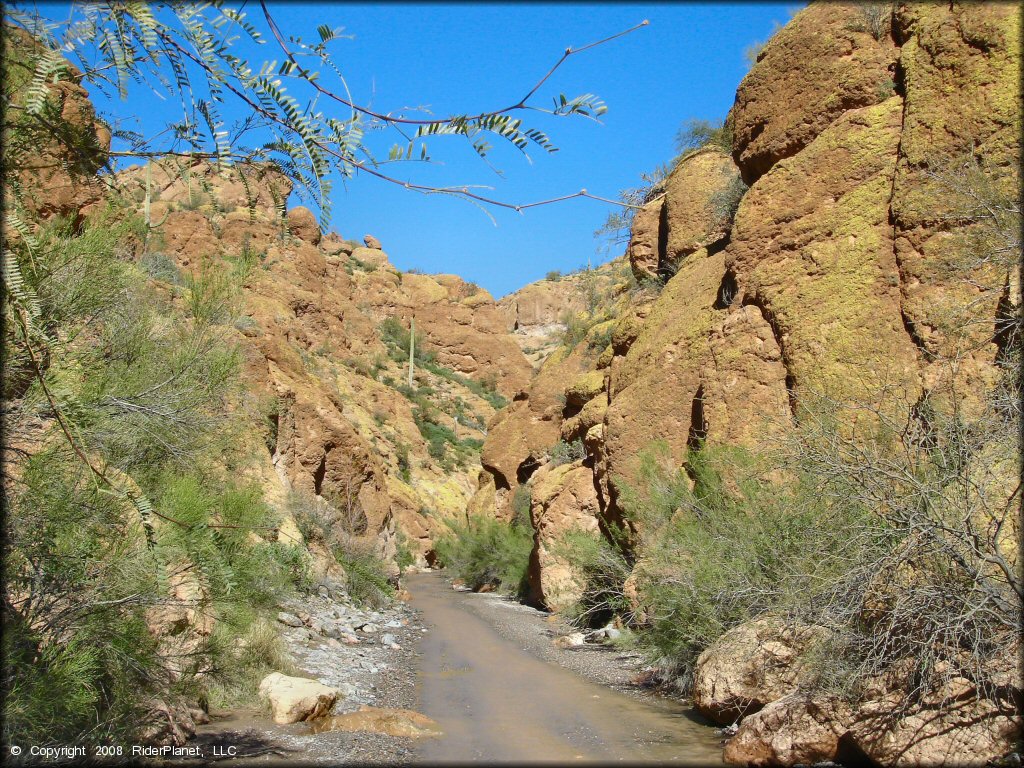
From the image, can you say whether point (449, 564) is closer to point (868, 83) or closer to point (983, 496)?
point (868, 83)

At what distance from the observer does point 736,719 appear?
7.01 m

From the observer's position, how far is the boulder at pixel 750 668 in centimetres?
674

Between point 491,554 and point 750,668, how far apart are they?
16331mm

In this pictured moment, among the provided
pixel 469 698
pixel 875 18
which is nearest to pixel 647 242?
pixel 875 18

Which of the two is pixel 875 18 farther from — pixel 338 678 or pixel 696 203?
pixel 338 678

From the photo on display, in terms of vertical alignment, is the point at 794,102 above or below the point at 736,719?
above

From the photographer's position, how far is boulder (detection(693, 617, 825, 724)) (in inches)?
265

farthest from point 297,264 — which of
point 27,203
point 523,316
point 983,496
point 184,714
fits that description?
point 523,316

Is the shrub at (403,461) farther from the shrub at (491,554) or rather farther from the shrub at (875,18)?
the shrub at (875,18)

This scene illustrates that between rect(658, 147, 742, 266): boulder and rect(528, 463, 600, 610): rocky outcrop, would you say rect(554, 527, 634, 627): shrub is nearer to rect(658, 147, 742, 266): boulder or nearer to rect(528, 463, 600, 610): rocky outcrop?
rect(528, 463, 600, 610): rocky outcrop

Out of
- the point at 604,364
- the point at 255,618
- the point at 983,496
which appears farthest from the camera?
the point at 604,364

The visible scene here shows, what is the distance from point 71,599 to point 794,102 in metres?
11.0

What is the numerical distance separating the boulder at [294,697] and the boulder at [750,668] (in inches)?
145

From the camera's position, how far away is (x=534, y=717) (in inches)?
312
